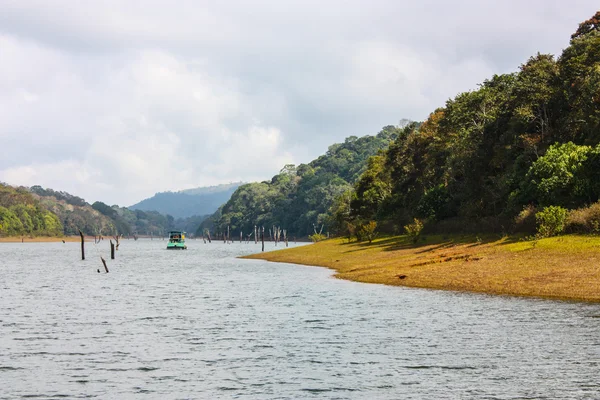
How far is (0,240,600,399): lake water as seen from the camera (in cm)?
2039

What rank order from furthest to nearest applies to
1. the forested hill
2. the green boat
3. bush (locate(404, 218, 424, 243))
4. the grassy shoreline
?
the green boat, bush (locate(404, 218, 424, 243)), the forested hill, the grassy shoreline

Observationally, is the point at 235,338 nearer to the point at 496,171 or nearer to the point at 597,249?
the point at 597,249

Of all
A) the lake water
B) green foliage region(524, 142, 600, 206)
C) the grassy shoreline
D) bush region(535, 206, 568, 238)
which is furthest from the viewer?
green foliage region(524, 142, 600, 206)

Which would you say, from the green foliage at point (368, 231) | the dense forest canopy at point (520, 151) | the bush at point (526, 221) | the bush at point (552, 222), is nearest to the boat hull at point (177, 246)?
the dense forest canopy at point (520, 151)

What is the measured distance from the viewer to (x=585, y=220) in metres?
54.2

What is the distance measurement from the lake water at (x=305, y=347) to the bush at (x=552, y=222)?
54.4 ft

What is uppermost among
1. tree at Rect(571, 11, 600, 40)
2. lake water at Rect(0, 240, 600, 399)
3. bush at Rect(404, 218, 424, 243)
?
tree at Rect(571, 11, 600, 40)

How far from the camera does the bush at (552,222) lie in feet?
183

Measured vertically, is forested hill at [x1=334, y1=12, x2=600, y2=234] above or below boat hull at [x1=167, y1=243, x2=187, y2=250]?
above

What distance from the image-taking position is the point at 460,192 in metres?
86.2

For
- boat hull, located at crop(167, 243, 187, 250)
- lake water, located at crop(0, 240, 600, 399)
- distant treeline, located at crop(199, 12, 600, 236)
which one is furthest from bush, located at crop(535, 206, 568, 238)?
boat hull, located at crop(167, 243, 187, 250)

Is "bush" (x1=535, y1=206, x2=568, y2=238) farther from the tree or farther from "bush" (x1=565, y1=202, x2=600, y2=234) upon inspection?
the tree

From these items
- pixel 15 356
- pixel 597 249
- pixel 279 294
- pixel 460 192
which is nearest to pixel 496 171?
pixel 460 192

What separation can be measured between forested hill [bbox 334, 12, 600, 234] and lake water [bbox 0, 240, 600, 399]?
23.3 meters
